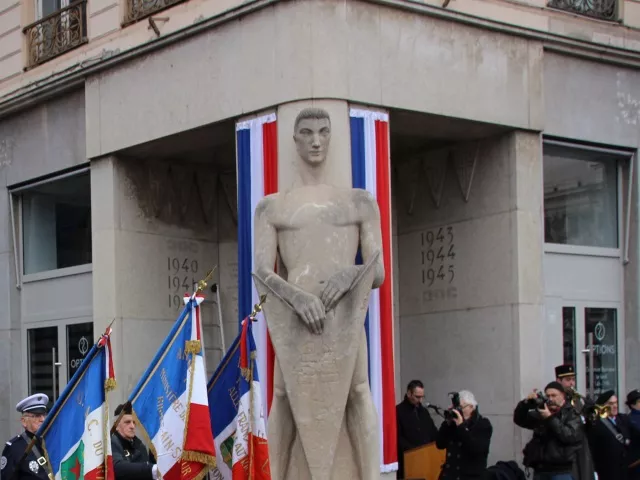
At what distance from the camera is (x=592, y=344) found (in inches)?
570

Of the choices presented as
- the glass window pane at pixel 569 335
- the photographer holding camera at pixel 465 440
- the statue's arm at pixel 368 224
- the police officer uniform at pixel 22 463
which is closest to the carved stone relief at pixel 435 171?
the glass window pane at pixel 569 335

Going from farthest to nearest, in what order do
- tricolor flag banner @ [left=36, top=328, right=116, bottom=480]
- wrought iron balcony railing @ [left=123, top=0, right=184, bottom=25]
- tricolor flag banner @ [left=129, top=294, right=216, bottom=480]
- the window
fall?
the window, wrought iron balcony railing @ [left=123, top=0, right=184, bottom=25], tricolor flag banner @ [left=129, top=294, right=216, bottom=480], tricolor flag banner @ [left=36, top=328, right=116, bottom=480]

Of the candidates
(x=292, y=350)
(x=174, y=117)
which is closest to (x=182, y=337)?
(x=292, y=350)

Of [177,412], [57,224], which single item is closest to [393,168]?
[57,224]

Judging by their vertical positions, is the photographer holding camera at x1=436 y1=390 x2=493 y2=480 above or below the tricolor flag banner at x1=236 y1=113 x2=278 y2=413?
below

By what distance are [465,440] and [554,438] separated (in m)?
0.79

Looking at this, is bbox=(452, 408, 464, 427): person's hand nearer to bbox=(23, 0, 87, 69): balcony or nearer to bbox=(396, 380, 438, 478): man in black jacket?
bbox=(396, 380, 438, 478): man in black jacket

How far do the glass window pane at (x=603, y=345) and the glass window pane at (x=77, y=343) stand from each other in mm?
6068

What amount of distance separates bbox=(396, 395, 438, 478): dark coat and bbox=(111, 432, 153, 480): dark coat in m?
3.61

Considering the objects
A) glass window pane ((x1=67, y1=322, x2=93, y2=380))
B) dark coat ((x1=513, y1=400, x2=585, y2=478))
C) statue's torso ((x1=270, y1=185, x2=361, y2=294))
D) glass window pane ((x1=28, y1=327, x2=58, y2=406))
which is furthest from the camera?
glass window pane ((x1=28, y1=327, x2=58, y2=406))

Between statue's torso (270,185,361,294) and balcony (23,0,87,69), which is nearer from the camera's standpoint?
statue's torso (270,185,361,294)

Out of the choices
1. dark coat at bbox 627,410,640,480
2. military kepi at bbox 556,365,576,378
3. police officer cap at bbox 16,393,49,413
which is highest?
police officer cap at bbox 16,393,49,413

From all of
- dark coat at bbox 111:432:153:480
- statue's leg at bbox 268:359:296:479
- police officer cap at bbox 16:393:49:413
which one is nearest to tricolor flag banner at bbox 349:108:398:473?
statue's leg at bbox 268:359:296:479

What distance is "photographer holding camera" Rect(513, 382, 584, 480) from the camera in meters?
11.0
